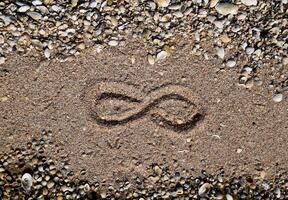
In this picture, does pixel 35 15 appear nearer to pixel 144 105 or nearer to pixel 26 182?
pixel 144 105

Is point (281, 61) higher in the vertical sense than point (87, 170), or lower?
higher

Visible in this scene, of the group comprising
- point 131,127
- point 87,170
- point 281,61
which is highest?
point 281,61

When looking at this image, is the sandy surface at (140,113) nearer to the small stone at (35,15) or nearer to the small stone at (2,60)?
the small stone at (2,60)

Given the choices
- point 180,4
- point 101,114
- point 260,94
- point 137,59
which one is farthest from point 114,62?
point 260,94

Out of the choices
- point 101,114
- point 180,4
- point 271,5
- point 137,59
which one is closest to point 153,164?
point 101,114

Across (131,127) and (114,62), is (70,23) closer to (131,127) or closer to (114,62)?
(114,62)
